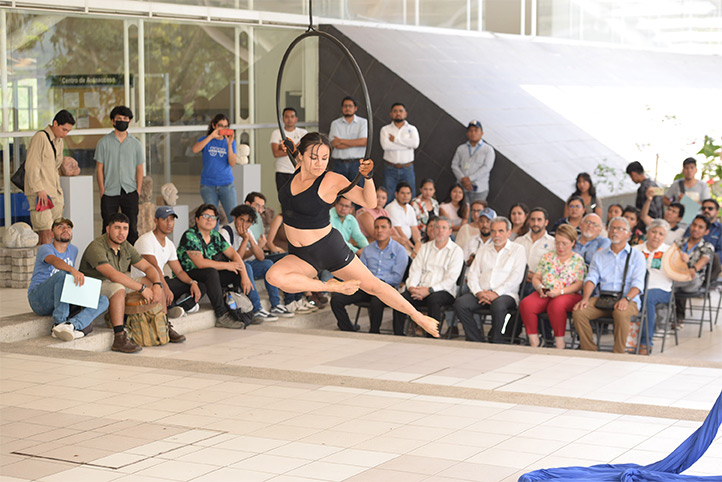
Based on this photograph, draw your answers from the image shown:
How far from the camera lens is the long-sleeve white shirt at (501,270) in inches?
350

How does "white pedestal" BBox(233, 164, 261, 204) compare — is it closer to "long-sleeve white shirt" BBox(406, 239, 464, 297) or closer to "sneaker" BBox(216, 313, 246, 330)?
"sneaker" BBox(216, 313, 246, 330)

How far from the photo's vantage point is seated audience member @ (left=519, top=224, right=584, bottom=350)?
8.60 m

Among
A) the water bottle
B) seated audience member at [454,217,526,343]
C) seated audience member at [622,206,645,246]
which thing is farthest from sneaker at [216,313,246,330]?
seated audience member at [622,206,645,246]

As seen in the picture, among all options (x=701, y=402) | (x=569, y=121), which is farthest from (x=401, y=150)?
(x=701, y=402)

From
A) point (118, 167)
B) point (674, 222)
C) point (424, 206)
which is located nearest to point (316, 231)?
point (118, 167)

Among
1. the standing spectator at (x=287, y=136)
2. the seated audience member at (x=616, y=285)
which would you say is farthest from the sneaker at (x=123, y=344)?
the seated audience member at (x=616, y=285)

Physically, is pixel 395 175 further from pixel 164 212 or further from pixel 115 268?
pixel 115 268

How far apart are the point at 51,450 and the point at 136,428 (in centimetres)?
57

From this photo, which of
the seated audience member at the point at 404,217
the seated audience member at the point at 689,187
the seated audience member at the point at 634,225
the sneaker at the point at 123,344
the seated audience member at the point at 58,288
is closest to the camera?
the seated audience member at the point at 58,288

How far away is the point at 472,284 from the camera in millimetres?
9008

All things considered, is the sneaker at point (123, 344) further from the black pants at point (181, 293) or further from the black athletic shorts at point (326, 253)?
the black athletic shorts at point (326, 253)

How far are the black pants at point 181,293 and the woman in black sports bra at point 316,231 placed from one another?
3.69 m

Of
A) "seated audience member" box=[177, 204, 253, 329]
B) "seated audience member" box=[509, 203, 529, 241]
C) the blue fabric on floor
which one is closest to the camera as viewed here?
the blue fabric on floor

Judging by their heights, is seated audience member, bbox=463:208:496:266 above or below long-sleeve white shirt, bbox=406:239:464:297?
above
